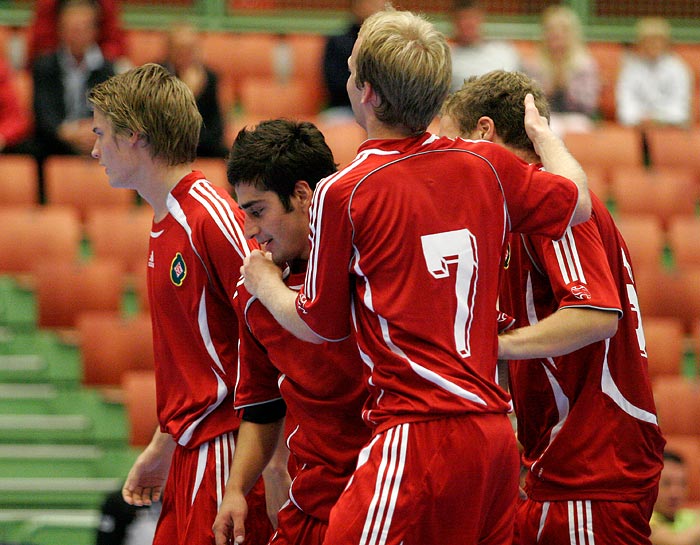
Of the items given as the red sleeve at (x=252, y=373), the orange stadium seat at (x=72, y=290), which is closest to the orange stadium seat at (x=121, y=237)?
the orange stadium seat at (x=72, y=290)

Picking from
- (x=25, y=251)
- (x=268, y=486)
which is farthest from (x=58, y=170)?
(x=268, y=486)

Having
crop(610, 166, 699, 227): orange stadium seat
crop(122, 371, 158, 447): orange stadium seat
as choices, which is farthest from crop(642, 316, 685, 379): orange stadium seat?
crop(122, 371, 158, 447): orange stadium seat

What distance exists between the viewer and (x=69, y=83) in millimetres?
8922

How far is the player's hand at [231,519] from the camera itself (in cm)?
348

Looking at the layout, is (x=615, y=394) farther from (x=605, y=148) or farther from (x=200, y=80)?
(x=605, y=148)

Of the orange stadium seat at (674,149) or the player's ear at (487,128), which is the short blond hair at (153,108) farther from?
the orange stadium seat at (674,149)

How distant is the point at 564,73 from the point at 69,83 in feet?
13.6

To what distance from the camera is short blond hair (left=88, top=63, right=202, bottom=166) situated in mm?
3756

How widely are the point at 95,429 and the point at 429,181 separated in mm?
4360

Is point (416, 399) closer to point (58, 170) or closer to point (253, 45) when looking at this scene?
point (58, 170)

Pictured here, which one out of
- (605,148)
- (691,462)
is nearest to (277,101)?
(605,148)

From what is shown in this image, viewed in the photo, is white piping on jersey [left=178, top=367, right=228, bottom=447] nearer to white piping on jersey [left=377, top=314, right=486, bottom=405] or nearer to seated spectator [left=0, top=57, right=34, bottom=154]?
white piping on jersey [left=377, top=314, right=486, bottom=405]

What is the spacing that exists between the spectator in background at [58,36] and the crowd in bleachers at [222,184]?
0.04 m

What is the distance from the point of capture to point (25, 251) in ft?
25.7
